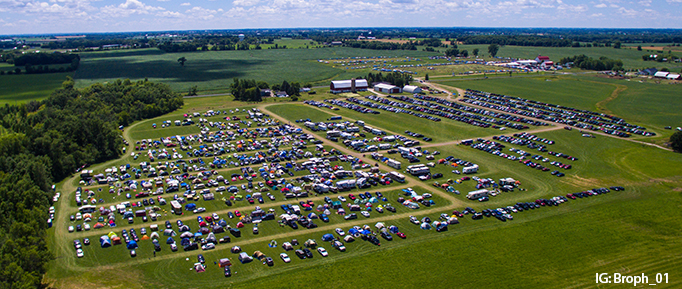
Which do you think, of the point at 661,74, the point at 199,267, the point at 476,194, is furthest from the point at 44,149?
the point at 661,74

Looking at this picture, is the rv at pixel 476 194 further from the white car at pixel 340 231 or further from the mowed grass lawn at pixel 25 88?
the mowed grass lawn at pixel 25 88

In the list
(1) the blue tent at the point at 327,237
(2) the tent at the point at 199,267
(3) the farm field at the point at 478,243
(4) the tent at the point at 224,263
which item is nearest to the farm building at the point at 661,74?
(3) the farm field at the point at 478,243

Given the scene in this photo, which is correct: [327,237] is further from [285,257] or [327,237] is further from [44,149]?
[44,149]

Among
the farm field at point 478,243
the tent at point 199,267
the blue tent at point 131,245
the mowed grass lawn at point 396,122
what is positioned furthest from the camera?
the mowed grass lawn at point 396,122

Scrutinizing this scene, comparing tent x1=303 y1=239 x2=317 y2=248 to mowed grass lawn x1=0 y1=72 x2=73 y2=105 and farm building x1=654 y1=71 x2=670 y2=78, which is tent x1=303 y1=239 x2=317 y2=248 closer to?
mowed grass lawn x1=0 y1=72 x2=73 y2=105

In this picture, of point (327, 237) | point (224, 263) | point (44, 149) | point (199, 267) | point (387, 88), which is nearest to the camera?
point (199, 267)

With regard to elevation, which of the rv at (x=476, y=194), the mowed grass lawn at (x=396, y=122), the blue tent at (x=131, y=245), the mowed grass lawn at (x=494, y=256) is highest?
the mowed grass lawn at (x=396, y=122)
